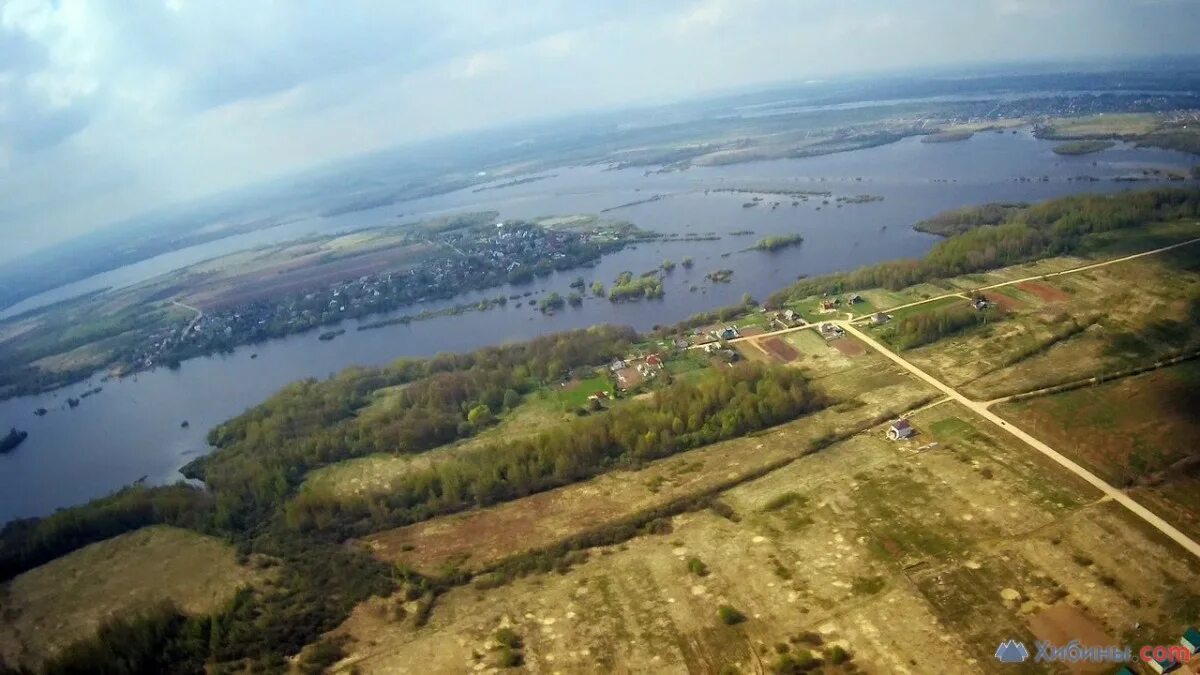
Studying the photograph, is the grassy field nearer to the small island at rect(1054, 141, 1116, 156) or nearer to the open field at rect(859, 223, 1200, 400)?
the small island at rect(1054, 141, 1116, 156)

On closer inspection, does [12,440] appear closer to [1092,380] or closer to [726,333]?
[726,333]

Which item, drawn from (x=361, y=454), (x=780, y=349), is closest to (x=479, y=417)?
(x=361, y=454)

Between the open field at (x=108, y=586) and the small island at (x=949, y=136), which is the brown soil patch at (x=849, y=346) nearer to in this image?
the open field at (x=108, y=586)

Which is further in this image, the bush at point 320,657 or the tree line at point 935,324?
the tree line at point 935,324

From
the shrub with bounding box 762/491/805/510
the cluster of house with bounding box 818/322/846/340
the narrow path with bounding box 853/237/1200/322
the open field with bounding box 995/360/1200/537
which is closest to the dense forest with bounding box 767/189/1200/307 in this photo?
the narrow path with bounding box 853/237/1200/322

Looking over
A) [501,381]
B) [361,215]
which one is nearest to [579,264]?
[501,381]

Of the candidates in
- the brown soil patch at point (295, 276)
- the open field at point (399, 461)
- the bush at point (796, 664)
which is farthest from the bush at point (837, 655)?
the brown soil patch at point (295, 276)

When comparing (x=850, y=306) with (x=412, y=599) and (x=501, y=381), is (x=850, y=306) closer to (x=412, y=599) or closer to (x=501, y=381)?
(x=501, y=381)
